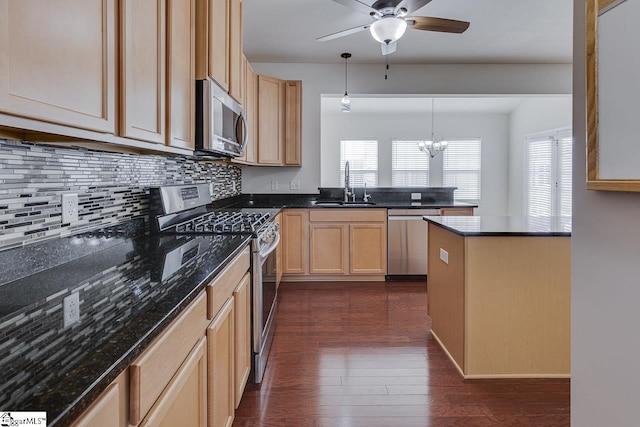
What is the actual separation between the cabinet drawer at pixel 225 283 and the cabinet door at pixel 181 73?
57 cm

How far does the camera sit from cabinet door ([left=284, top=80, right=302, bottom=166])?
4.48 metres

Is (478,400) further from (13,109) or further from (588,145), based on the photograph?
(13,109)

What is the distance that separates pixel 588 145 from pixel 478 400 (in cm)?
150

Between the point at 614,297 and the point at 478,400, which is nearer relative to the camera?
the point at 614,297

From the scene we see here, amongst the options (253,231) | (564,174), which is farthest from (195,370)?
(564,174)

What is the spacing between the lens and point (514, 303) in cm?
227

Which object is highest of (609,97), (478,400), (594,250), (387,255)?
(609,97)

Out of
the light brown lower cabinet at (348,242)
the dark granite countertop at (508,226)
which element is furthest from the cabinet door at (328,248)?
the dark granite countertop at (508,226)

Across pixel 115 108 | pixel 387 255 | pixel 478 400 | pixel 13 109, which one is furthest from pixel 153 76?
pixel 387 255

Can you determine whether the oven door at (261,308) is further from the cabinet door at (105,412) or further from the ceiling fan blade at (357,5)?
the ceiling fan blade at (357,5)

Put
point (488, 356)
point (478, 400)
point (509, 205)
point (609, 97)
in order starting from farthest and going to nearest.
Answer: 1. point (509, 205)
2. point (488, 356)
3. point (478, 400)
4. point (609, 97)

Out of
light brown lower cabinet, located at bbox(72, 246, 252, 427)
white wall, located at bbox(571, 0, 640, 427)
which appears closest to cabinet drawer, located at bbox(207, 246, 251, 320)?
light brown lower cabinet, located at bbox(72, 246, 252, 427)

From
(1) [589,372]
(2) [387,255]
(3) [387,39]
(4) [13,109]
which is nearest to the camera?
(4) [13,109]

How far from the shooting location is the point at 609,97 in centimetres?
96
